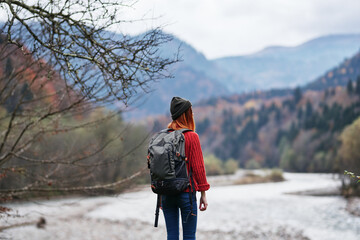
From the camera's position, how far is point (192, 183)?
3451mm

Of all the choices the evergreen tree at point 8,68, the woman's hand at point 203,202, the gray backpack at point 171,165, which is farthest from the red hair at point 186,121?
the evergreen tree at point 8,68

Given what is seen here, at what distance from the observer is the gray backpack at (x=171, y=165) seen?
11.2ft

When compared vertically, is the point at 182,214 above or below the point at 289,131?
above

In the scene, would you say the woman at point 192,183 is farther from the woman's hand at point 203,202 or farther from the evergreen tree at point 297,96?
the evergreen tree at point 297,96

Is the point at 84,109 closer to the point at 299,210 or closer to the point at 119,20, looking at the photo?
the point at 119,20

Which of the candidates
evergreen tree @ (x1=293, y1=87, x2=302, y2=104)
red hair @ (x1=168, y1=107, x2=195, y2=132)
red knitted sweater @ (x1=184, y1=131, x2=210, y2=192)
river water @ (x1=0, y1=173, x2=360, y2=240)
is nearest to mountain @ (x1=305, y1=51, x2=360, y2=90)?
evergreen tree @ (x1=293, y1=87, x2=302, y2=104)

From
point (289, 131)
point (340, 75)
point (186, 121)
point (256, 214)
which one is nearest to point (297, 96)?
point (289, 131)

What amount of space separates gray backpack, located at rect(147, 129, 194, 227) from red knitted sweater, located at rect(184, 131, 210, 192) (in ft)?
0.14

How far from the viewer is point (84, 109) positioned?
691 centimetres

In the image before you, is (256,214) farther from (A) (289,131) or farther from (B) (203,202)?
(A) (289,131)

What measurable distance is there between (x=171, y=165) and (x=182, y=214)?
0.39 m

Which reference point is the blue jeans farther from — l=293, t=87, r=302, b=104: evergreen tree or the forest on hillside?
l=293, t=87, r=302, b=104: evergreen tree

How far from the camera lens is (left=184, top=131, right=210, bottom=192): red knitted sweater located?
3.44m

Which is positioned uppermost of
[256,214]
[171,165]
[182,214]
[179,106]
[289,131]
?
[179,106]
